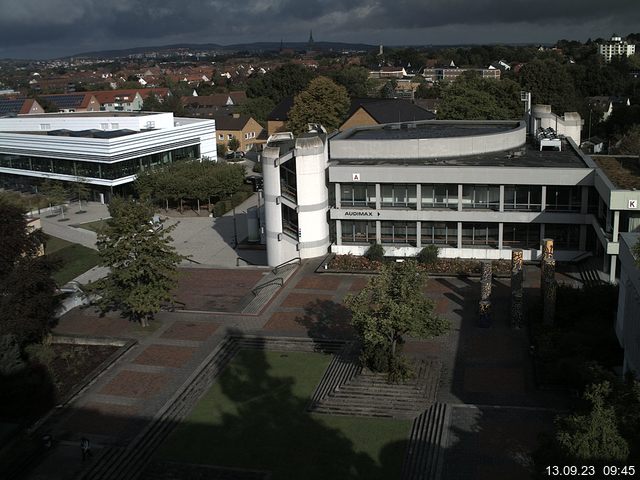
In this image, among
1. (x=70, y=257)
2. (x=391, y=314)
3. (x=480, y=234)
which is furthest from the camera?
(x=70, y=257)

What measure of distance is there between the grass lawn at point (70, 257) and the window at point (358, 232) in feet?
50.4

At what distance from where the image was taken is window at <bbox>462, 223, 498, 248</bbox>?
40.6 meters

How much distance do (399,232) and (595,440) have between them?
2767 centimetres

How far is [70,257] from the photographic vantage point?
1891 inches

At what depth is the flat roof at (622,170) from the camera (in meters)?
35.6

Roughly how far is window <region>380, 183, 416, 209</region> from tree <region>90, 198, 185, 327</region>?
14.4m

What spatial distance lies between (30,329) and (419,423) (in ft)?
52.2

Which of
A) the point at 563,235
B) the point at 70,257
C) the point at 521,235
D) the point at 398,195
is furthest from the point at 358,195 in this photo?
the point at 70,257

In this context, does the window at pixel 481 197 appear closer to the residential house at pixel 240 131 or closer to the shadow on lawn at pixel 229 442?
the shadow on lawn at pixel 229 442

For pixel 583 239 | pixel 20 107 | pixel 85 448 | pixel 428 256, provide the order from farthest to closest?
pixel 20 107 < pixel 428 256 < pixel 583 239 < pixel 85 448

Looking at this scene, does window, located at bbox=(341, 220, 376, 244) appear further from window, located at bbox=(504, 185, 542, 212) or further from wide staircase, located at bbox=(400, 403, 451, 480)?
wide staircase, located at bbox=(400, 403, 451, 480)

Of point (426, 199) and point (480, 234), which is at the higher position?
point (426, 199)

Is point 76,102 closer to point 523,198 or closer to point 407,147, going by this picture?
point 407,147

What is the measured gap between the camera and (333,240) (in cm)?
4309
